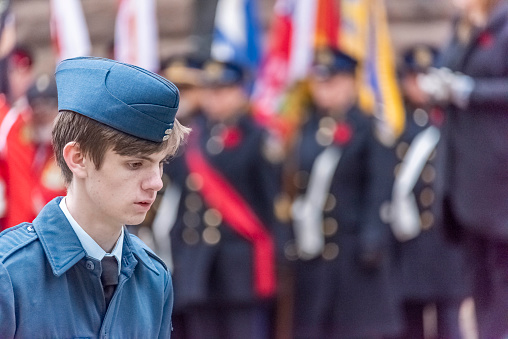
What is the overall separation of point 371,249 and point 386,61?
73.9 inches

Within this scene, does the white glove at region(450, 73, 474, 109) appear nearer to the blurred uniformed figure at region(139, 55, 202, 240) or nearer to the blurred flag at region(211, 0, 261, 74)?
the blurred uniformed figure at region(139, 55, 202, 240)

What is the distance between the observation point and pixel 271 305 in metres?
5.78

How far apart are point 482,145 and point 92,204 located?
275 centimetres

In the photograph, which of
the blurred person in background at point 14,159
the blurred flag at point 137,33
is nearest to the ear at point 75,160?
the blurred person in background at point 14,159

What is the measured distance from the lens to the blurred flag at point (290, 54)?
654cm

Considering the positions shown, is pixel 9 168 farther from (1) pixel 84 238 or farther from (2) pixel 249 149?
(1) pixel 84 238

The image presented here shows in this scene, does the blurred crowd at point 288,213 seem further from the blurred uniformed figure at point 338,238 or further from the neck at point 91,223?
the neck at point 91,223

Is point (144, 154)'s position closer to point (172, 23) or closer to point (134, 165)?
point (134, 165)

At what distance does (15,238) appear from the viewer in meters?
2.07

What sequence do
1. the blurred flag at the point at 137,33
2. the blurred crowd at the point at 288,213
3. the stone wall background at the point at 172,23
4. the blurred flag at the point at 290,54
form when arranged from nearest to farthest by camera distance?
the blurred crowd at the point at 288,213 → the blurred flag at the point at 290,54 → the blurred flag at the point at 137,33 → the stone wall background at the point at 172,23

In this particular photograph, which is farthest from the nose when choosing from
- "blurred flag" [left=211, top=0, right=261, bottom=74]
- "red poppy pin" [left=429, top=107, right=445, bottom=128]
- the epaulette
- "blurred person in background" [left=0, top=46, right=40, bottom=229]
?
"blurred flag" [left=211, top=0, right=261, bottom=74]

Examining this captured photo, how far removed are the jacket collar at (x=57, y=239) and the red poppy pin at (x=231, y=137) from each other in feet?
11.7

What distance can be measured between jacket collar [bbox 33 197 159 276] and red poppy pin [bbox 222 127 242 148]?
11.7ft

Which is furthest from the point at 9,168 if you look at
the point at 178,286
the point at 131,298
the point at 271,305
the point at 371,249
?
the point at 131,298
